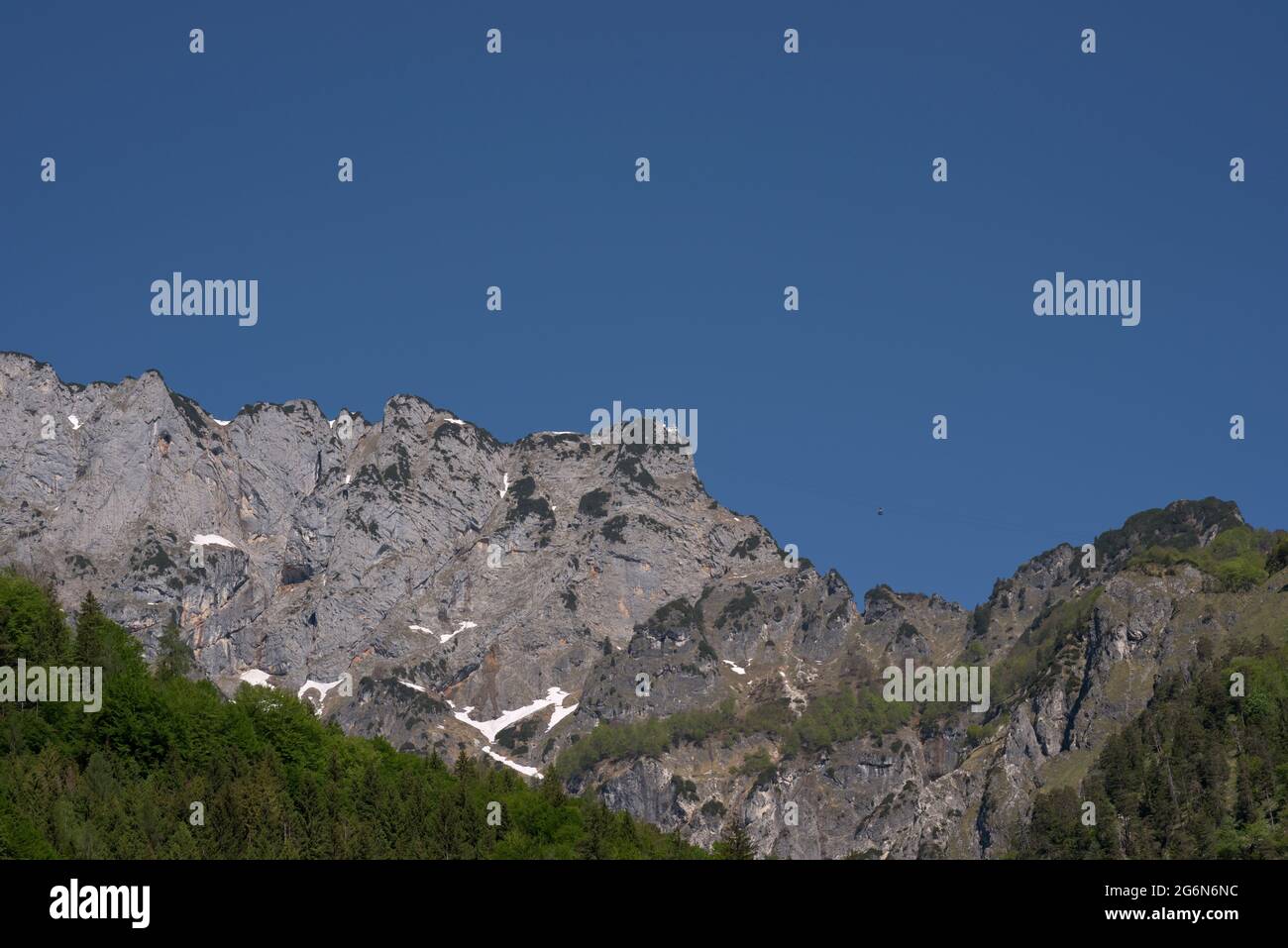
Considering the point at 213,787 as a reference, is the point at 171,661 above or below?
above

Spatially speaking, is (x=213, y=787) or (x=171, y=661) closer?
(x=213, y=787)

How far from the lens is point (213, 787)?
137500mm

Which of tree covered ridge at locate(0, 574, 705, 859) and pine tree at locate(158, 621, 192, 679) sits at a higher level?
pine tree at locate(158, 621, 192, 679)

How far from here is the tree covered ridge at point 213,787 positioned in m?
123

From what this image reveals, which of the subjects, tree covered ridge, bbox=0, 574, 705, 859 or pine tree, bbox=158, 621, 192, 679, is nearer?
tree covered ridge, bbox=0, 574, 705, 859

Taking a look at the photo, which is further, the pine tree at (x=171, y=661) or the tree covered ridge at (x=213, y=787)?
the pine tree at (x=171, y=661)

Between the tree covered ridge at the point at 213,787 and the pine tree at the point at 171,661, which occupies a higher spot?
the pine tree at the point at 171,661

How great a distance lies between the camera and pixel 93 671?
147000 mm

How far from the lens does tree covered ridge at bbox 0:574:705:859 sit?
12344cm
